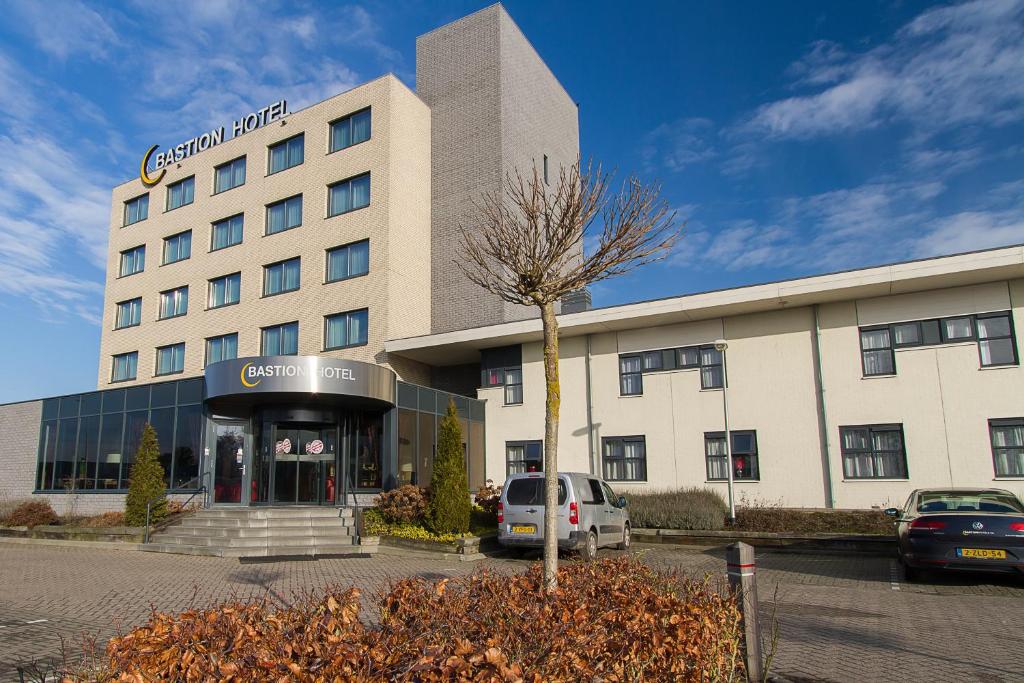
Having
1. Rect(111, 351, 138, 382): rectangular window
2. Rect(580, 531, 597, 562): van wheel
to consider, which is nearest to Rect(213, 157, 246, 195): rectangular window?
Rect(111, 351, 138, 382): rectangular window

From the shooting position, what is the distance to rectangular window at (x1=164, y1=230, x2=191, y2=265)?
107 ft

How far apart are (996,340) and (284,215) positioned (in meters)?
24.7

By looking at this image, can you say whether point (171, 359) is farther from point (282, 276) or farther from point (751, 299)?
point (751, 299)

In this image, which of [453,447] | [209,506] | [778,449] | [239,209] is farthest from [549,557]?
[239,209]

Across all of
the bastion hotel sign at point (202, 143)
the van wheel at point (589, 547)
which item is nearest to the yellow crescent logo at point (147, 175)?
the bastion hotel sign at point (202, 143)

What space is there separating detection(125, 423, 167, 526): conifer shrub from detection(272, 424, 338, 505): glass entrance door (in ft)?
9.66

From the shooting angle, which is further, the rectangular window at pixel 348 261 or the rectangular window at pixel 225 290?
the rectangular window at pixel 225 290

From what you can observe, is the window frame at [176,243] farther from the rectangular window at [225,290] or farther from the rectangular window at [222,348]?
the rectangular window at [222,348]

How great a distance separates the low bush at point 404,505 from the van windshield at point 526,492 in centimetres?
331

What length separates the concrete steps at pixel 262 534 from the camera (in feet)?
55.9

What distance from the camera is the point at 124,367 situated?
33.6 meters

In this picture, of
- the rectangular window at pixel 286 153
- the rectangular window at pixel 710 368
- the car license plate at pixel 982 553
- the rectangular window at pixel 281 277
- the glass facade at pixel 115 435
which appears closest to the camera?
the car license plate at pixel 982 553

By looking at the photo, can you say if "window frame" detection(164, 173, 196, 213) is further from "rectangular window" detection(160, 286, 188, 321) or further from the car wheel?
the car wheel

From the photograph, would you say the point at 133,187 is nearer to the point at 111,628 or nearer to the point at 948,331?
the point at 111,628
